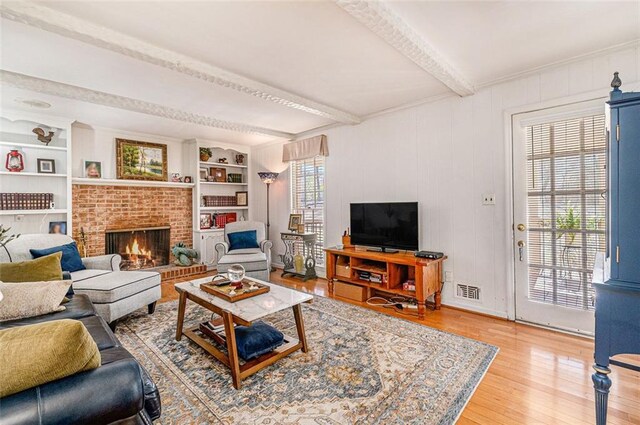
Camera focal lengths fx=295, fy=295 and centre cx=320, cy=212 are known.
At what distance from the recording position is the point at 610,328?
4.45ft

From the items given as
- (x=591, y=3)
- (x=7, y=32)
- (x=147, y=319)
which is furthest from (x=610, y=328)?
(x=7, y=32)

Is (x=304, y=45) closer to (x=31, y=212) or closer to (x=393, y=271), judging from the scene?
(x=393, y=271)

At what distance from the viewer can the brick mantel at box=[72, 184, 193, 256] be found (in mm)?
4398

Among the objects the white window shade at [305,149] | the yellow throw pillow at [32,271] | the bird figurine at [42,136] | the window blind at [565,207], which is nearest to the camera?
the yellow throw pillow at [32,271]

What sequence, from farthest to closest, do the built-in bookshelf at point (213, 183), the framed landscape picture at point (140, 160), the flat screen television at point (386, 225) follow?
the built-in bookshelf at point (213, 183) < the framed landscape picture at point (140, 160) < the flat screen television at point (386, 225)

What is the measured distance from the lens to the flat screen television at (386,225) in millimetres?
3416

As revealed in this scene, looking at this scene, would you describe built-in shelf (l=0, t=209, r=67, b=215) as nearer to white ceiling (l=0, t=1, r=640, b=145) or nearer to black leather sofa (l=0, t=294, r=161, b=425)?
white ceiling (l=0, t=1, r=640, b=145)

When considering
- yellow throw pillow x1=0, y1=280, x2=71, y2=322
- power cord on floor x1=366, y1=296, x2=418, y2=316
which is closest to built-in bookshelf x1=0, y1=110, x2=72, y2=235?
yellow throw pillow x1=0, y1=280, x2=71, y2=322

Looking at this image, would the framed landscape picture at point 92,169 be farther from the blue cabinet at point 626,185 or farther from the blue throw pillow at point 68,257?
the blue cabinet at point 626,185

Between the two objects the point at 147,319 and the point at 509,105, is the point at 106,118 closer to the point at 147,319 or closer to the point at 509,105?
the point at 147,319

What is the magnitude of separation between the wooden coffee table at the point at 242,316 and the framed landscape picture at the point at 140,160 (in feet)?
10.3

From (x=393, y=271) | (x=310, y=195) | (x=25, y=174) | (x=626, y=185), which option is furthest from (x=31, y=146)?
(x=626, y=185)

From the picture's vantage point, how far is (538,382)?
196 centimetres

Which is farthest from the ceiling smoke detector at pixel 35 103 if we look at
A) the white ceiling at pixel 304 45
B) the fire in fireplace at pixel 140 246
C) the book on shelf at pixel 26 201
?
the fire in fireplace at pixel 140 246
